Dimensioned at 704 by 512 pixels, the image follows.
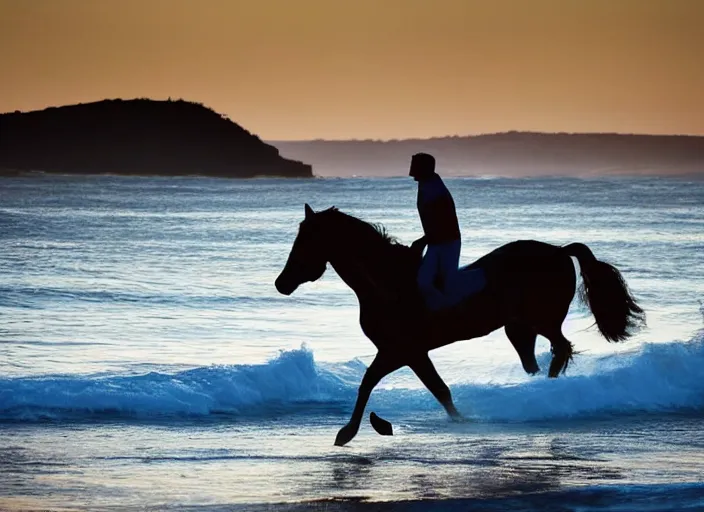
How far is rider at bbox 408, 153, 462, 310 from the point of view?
384 inches

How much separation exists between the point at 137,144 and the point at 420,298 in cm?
16948

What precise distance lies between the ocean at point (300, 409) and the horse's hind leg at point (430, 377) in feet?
1.01

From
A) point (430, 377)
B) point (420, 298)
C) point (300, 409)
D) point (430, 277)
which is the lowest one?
point (300, 409)

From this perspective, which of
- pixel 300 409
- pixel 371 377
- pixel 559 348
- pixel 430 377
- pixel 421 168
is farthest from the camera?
pixel 300 409

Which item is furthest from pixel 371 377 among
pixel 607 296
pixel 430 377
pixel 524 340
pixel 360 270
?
pixel 607 296

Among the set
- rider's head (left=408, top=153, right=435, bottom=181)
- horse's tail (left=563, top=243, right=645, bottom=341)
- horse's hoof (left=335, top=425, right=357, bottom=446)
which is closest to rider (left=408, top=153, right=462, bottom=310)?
rider's head (left=408, top=153, right=435, bottom=181)

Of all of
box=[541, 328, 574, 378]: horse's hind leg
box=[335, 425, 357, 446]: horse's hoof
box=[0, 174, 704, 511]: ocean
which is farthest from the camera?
box=[541, 328, 574, 378]: horse's hind leg

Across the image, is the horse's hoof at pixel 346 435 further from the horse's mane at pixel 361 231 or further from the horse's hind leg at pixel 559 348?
the horse's hind leg at pixel 559 348

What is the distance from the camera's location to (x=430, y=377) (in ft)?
33.8

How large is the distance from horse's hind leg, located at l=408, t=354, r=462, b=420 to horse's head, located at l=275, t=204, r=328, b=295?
1076mm

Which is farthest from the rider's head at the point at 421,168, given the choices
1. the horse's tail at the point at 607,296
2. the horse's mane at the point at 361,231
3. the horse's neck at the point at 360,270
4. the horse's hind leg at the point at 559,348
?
the horse's hind leg at the point at 559,348

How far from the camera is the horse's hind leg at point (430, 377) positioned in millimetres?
10195

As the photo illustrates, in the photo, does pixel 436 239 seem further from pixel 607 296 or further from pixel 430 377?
pixel 607 296

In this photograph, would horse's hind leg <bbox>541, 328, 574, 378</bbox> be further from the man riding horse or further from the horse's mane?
the horse's mane
